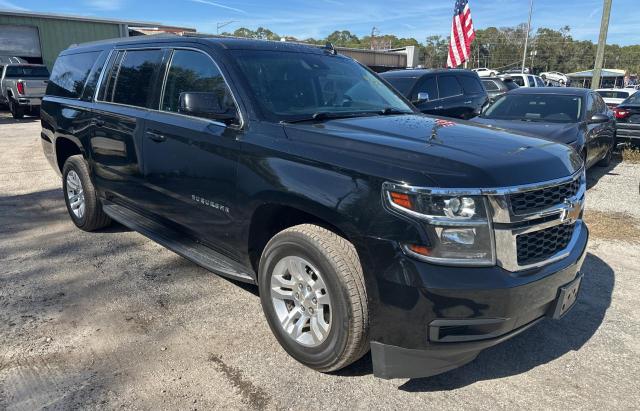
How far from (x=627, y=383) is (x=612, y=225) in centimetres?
360

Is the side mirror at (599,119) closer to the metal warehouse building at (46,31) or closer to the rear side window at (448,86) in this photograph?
the rear side window at (448,86)

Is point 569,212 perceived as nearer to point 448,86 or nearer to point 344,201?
point 344,201

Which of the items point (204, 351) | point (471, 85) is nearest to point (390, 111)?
point (204, 351)

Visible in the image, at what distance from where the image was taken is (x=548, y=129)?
7.28 m

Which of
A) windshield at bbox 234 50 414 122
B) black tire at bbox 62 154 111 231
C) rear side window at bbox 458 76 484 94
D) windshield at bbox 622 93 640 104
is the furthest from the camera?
windshield at bbox 622 93 640 104

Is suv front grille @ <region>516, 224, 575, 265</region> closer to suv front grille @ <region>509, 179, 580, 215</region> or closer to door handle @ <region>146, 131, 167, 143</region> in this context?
suv front grille @ <region>509, 179, 580, 215</region>

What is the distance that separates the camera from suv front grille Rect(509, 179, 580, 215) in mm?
2451

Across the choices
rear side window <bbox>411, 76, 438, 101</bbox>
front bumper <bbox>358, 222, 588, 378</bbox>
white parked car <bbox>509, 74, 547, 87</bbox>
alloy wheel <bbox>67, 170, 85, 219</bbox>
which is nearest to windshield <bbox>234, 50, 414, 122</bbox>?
front bumper <bbox>358, 222, 588, 378</bbox>

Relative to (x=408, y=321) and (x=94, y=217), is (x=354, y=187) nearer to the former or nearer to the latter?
(x=408, y=321)

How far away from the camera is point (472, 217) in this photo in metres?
2.36

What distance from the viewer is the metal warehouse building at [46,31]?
91.7 feet

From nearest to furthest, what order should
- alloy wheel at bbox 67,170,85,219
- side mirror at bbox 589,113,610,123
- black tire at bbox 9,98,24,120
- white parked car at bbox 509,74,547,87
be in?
alloy wheel at bbox 67,170,85,219, side mirror at bbox 589,113,610,123, black tire at bbox 9,98,24,120, white parked car at bbox 509,74,547,87

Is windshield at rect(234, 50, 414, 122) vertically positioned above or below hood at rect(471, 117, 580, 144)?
above

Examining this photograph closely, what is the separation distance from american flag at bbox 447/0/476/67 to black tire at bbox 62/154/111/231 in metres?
14.8
